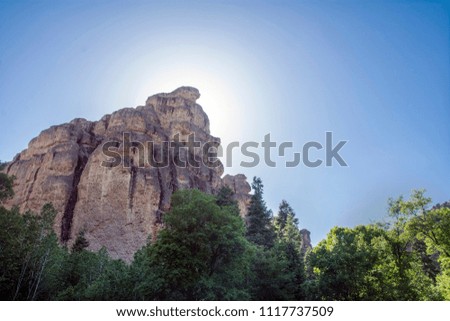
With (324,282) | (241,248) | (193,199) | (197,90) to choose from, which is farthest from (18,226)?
(197,90)

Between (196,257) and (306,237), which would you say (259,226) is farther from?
(306,237)

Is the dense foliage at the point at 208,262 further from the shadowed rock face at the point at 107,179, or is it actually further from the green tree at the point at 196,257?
the shadowed rock face at the point at 107,179

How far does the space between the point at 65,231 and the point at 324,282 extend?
108 feet

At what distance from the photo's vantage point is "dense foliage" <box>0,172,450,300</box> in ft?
50.6

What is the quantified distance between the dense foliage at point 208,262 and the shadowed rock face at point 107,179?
14.8 m

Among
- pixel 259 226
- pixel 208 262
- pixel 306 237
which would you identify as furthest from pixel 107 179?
pixel 306 237

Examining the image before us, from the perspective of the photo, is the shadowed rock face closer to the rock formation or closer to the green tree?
the green tree

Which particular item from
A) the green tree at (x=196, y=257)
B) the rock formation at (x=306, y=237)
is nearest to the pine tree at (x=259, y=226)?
the green tree at (x=196, y=257)

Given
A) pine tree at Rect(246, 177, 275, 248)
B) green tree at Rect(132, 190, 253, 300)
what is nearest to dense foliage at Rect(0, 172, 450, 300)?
green tree at Rect(132, 190, 253, 300)

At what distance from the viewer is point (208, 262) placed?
684 inches

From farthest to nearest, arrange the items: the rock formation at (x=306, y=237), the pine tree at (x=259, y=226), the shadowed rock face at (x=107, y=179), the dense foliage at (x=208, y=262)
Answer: the rock formation at (x=306, y=237), the shadowed rock face at (x=107, y=179), the pine tree at (x=259, y=226), the dense foliage at (x=208, y=262)

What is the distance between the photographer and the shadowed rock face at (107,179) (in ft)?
123

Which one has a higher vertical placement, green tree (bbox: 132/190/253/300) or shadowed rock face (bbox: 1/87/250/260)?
shadowed rock face (bbox: 1/87/250/260)

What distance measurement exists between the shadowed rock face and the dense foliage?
14761 millimetres
